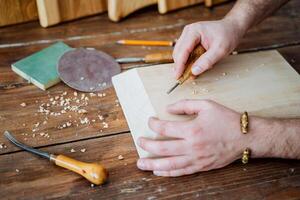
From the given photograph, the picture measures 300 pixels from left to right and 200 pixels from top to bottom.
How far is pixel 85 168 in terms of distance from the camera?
87 cm

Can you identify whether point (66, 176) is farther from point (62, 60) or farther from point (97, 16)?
point (97, 16)

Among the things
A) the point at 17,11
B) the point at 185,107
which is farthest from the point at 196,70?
the point at 17,11

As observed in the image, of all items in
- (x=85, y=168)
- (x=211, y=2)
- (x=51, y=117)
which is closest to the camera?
(x=85, y=168)

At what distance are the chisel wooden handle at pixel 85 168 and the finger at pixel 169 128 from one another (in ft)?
0.49

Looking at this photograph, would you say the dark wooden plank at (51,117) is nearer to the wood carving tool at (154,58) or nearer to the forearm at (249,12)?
the wood carving tool at (154,58)

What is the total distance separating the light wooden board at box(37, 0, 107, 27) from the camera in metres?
1.34

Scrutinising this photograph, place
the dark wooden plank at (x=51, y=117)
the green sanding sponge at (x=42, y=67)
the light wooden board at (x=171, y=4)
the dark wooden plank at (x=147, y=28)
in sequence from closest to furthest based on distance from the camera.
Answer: the dark wooden plank at (x=51, y=117) → the green sanding sponge at (x=42, y=67) → the dark wooden plank at (x=147, y=28) → the light wooden board at (x=171, y=4)

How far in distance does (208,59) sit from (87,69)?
1.16 feet

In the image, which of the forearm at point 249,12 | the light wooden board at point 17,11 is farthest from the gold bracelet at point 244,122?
the light wooden board at point 17,11

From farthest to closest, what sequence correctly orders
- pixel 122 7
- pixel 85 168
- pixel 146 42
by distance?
pixel 122 7 < pixel 146 42 < pixel 85 168

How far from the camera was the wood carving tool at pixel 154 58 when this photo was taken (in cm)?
122

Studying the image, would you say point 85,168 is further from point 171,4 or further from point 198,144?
point 171,4

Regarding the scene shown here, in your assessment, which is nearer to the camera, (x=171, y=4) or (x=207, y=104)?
(x=207, y=104)

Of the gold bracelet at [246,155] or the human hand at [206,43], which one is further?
the human hand at [206,43]
